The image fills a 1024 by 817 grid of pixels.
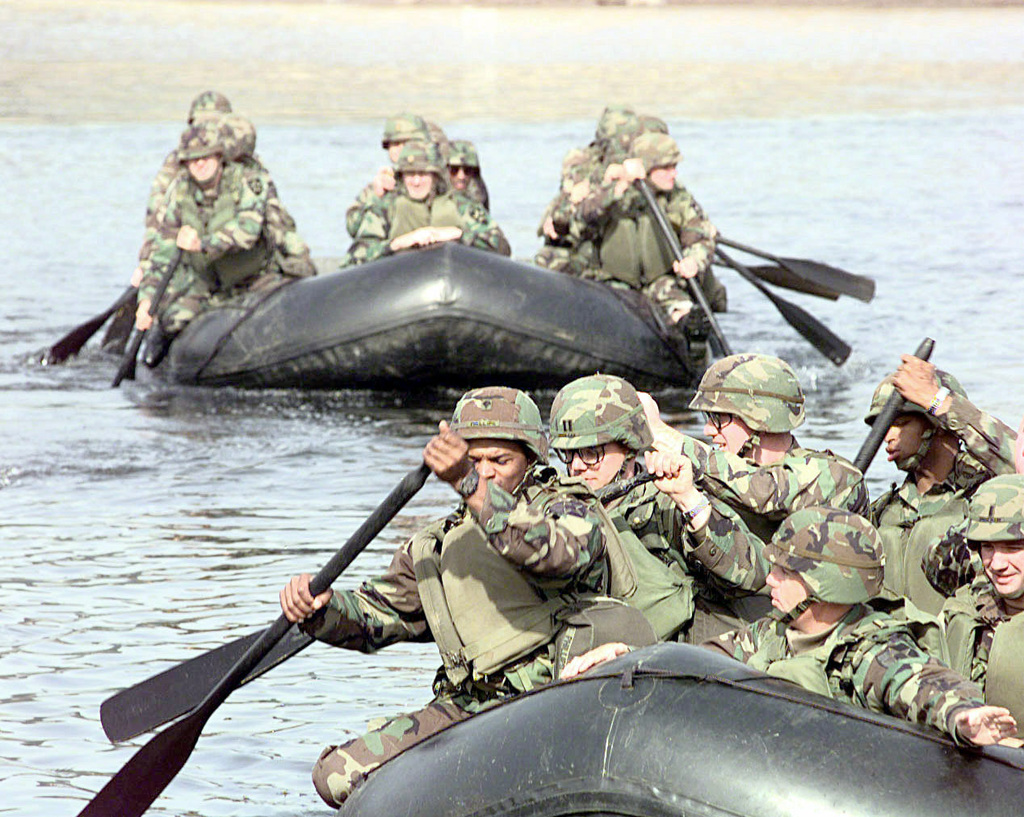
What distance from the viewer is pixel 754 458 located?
7391 mm

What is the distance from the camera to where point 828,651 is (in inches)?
223

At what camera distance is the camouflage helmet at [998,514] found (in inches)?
233

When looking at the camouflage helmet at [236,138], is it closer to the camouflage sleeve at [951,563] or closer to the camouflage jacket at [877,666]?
the camouflage sleeve at [951,563]

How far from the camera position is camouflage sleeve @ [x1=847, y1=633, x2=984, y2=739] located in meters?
5.29

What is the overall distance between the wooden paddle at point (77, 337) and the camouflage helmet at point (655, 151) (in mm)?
4354

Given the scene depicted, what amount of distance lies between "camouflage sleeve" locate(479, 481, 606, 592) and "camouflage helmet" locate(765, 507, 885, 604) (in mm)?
583

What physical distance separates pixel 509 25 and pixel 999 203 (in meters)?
46.3

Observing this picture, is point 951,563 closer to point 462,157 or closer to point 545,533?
point 545,533

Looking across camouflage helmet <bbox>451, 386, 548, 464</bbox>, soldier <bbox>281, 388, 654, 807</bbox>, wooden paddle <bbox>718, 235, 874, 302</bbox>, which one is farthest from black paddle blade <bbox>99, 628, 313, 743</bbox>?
wooden paddle <bbox>718, 235, 874, 302</bbox>

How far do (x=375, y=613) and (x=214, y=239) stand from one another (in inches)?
307

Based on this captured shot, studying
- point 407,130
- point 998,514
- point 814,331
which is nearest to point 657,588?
point 998,514

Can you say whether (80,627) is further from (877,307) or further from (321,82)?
(321,82)

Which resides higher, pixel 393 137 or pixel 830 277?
pixel 393 137

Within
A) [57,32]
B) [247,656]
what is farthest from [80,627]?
[57,32]
